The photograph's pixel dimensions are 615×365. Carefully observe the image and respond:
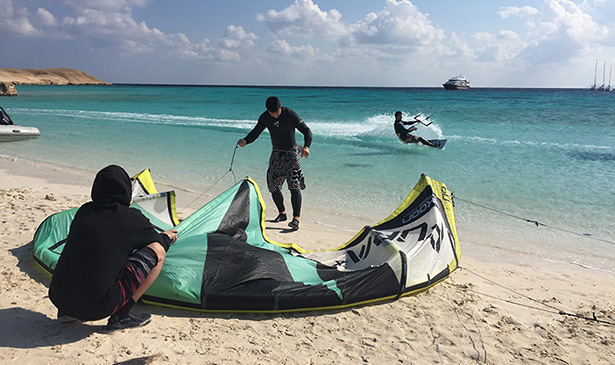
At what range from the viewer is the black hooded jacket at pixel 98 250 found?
280cm

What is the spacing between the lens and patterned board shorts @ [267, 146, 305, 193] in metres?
6.41

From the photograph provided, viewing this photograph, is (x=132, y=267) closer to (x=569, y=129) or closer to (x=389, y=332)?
(x=389, y=332)

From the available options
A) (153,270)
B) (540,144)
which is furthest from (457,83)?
(153,270)

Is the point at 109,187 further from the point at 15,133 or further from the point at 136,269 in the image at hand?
the point at 15,133

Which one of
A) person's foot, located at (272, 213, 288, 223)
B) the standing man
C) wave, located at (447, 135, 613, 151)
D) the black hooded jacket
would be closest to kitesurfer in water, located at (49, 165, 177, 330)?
the black hooded jacket

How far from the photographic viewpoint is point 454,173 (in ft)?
38.2

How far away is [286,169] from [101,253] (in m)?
3.78

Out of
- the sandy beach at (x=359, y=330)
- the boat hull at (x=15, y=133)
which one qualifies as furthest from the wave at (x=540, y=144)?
the boat hull at (x=15, y=133)

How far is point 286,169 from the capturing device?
6422 mm

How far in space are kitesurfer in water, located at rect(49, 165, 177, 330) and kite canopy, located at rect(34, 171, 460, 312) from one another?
2.27ft

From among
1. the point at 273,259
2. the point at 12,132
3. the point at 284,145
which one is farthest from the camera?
the point at 12,132

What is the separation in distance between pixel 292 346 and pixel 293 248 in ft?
6.14

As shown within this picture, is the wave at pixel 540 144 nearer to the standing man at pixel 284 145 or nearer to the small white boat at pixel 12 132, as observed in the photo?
the standing man at pixel 284 145

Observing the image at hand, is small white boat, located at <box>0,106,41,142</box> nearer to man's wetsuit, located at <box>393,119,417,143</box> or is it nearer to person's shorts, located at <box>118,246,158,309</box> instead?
man's wetsuit, located at <box>393,119,417,143</box>
